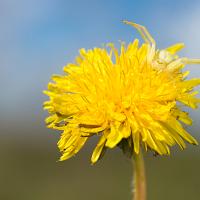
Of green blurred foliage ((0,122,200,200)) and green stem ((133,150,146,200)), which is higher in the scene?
green blurred foliage ((0,122,200,200))

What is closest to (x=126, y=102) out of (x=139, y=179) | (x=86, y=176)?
(x=139, y=179)

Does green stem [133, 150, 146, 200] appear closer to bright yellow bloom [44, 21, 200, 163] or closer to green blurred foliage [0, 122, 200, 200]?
bright yellow bloom [44, 21, 200, 163]

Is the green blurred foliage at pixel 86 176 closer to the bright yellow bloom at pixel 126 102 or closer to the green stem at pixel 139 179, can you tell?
the bright yellow bloom at pixel 126 102

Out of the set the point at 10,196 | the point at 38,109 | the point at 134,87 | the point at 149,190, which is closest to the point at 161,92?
the point at 134,87

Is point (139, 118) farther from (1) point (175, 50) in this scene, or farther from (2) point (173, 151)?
(2) point (173, 151)

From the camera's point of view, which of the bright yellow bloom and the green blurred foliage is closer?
the bright yellow bloom

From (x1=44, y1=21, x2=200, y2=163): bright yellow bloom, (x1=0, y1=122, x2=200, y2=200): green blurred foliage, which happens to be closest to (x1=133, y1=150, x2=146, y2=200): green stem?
(x1=44, y1=21, x2=200, y2=163): bright yellow bloom

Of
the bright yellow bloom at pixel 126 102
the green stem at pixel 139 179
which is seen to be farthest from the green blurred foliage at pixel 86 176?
the green stem at pixel 139 179
